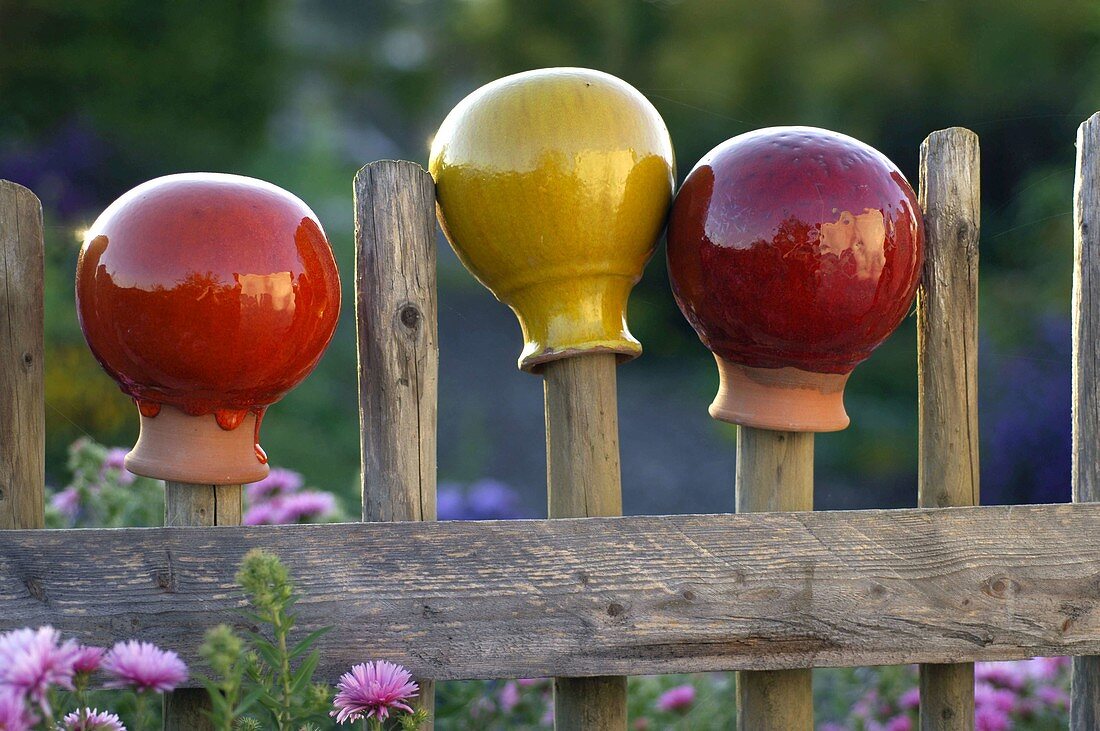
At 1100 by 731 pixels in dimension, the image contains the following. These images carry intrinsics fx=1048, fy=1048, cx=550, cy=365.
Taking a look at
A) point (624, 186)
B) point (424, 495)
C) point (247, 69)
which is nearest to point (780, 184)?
point (624, 186)

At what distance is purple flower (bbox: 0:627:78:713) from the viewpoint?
2.49ft

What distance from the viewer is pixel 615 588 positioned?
119 centimetres

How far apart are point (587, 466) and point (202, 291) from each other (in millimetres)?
482

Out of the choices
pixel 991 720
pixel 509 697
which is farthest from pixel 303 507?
pixel 991 720

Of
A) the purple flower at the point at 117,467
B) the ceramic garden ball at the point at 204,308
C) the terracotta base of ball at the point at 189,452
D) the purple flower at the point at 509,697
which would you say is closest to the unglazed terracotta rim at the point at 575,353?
the ceramic garden ball at the point at 204,308

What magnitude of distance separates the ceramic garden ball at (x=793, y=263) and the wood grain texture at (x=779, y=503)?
50mm

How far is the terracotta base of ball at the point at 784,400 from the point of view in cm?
124

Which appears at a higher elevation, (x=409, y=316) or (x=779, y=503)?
(x=409, y=316)

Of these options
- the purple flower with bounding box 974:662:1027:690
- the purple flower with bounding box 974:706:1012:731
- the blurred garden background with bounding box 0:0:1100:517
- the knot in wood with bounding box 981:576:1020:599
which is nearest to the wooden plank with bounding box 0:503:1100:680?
the knot in wood with bounding box 981:576:1020:599

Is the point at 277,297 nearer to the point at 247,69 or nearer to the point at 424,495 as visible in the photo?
the point at 424,495

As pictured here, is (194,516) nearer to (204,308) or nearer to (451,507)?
(204,308)

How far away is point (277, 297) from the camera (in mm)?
1138

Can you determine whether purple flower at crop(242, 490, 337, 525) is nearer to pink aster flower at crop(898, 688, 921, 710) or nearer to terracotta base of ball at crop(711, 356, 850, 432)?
terracotta base of ball at crop(711, 356, 850, 432)

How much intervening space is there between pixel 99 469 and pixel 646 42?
15.7ft
